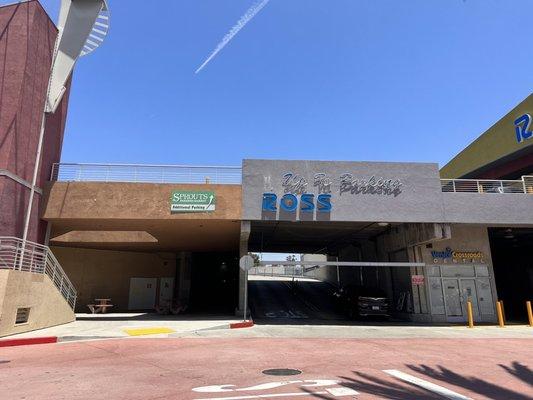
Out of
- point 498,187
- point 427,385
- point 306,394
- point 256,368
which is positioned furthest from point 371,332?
point 498,187

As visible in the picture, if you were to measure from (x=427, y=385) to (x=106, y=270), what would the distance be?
24.8 m

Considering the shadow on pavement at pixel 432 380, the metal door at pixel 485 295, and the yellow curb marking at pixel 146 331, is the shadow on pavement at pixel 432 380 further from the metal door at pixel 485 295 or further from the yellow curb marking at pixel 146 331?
→ the metal door at pixel 485 295

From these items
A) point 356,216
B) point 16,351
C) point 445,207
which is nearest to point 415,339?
point 356,216

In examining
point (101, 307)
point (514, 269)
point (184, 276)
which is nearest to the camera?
point (101, 307)

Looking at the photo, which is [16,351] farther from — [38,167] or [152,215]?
[38,167]

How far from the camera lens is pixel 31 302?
49.8 ft

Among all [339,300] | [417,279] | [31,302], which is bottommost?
[31,302]

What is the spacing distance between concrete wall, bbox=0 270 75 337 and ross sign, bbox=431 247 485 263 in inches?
711

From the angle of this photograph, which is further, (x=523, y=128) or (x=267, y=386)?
(x=523, y=128)

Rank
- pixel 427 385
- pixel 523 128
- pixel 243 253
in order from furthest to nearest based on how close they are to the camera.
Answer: pixel 523 128 < pixel 243 253 < pixel 427 385

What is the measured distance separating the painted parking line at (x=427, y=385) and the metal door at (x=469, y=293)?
14847 mm

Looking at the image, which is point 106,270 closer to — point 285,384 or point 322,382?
point 285,384

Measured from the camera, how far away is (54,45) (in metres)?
19.5

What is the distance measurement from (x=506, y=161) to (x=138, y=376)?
3076cm
